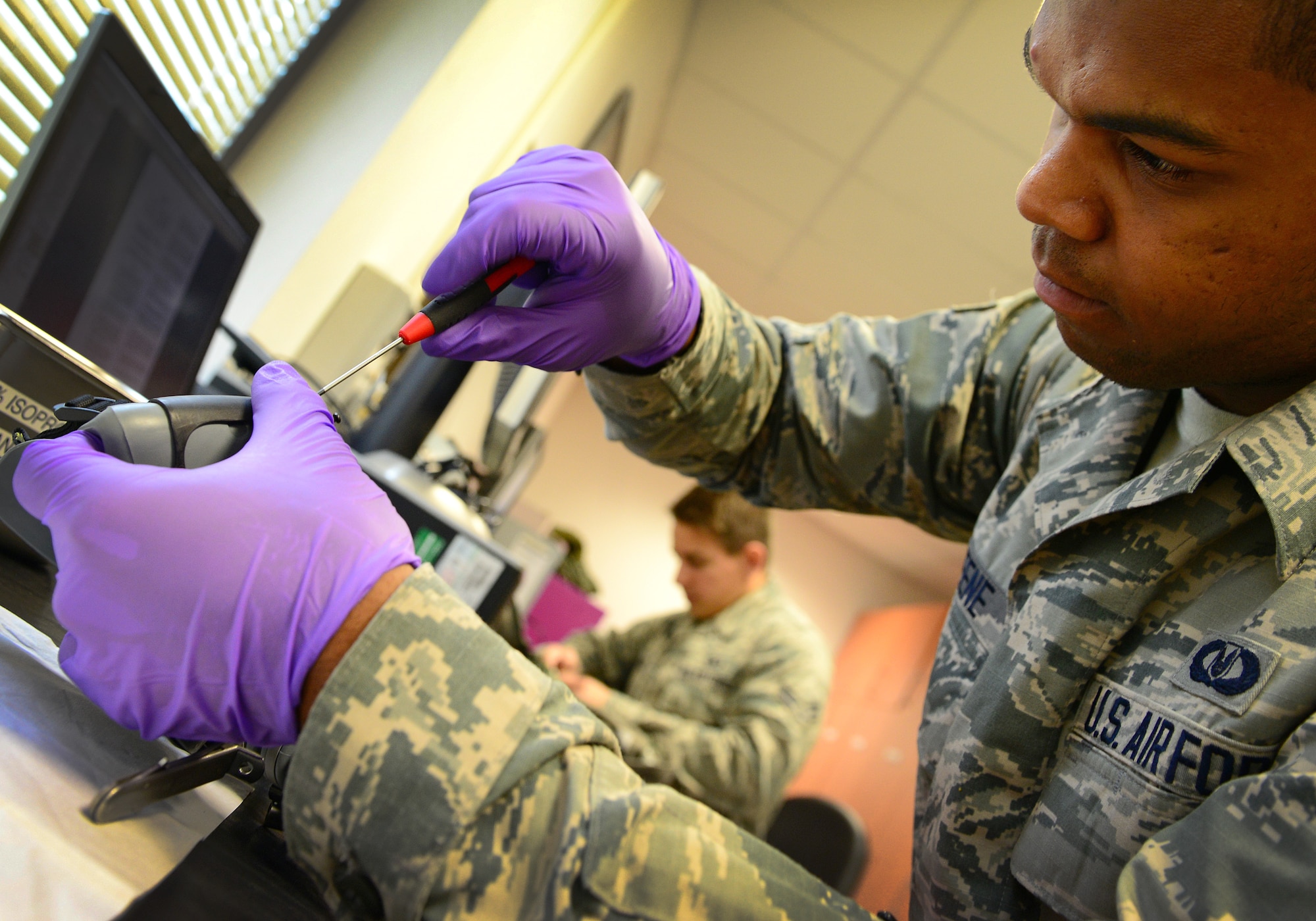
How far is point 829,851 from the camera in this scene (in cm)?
199

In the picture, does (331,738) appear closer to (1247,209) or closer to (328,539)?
(328,539)

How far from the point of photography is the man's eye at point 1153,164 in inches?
23.2

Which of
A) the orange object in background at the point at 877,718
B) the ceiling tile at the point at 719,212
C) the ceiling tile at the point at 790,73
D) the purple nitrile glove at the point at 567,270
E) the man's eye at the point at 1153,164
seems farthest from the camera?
the orange object in background at the point at 877,718

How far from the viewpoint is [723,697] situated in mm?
2094

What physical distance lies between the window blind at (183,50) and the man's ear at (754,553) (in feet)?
5.30

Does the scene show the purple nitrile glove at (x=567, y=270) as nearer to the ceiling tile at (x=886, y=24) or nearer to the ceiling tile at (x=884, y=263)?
the ceiling tile at (x=886, y=24)

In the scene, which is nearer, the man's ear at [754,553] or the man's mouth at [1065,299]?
the man's mouth at [1065,299]

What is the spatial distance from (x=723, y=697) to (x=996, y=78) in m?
1.99

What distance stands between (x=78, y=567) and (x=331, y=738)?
0.60 feet

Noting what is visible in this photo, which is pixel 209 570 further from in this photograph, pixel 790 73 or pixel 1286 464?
pixel 790 73

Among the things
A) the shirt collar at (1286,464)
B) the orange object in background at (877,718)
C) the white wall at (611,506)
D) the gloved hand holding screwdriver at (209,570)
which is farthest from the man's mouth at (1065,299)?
the white wall at (611,506)

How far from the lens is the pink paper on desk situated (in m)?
3.33

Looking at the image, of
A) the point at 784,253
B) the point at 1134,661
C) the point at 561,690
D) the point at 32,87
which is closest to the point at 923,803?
the point at 1134,661

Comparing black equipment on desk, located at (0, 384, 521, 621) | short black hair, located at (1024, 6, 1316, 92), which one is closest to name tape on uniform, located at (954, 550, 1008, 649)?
Answer: short black hair, located at (1024, 6, 1316, 92)
